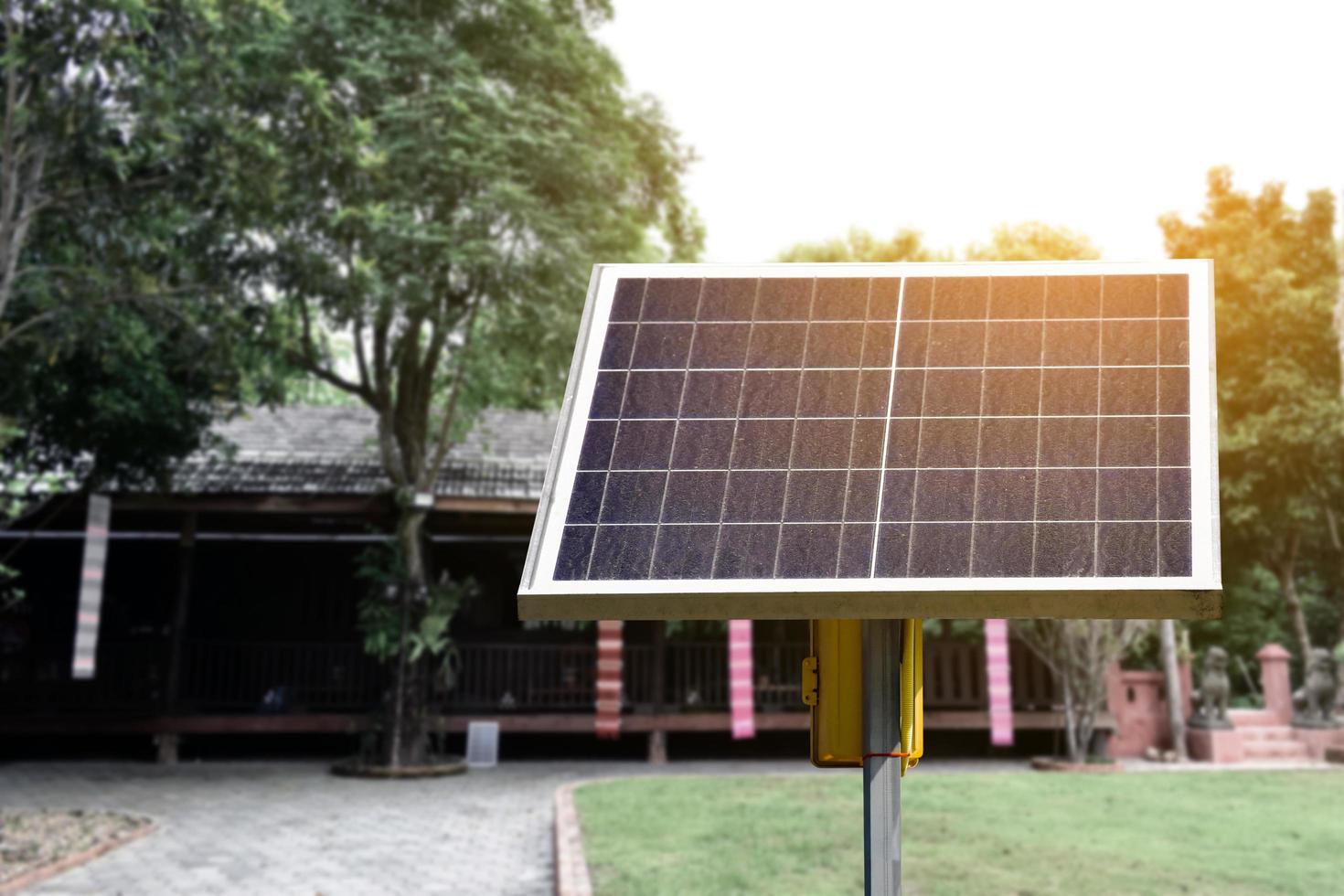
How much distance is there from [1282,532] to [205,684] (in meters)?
21.1

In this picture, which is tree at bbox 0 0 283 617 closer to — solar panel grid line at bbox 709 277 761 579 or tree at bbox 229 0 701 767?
tree at bbox 229 0 701 767

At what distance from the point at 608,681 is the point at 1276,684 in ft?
33.0

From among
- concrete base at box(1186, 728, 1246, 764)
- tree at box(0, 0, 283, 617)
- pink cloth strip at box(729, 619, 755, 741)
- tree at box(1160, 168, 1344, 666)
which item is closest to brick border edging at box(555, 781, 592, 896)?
pink cloth strip at box(729, 619, 755, 741)

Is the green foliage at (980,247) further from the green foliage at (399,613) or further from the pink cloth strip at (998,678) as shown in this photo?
the green foliage at (399,613)

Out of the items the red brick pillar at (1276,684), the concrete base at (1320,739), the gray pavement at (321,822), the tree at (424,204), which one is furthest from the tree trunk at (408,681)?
the concrete base at (1320,739)

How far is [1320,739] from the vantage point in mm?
15391

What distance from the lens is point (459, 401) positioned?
17.2 meters

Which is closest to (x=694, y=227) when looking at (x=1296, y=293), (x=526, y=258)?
(x=526, y=258)

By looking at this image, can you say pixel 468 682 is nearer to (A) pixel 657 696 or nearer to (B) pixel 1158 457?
(A) pixel 657 696

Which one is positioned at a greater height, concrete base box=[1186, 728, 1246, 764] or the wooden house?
the wooden house

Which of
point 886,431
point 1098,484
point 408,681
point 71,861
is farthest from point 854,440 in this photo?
point 408,681

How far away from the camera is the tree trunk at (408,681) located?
13531 mm

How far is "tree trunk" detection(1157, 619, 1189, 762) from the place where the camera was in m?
15.4

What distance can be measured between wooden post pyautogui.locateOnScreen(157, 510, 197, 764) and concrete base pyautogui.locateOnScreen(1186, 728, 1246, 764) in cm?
1389
